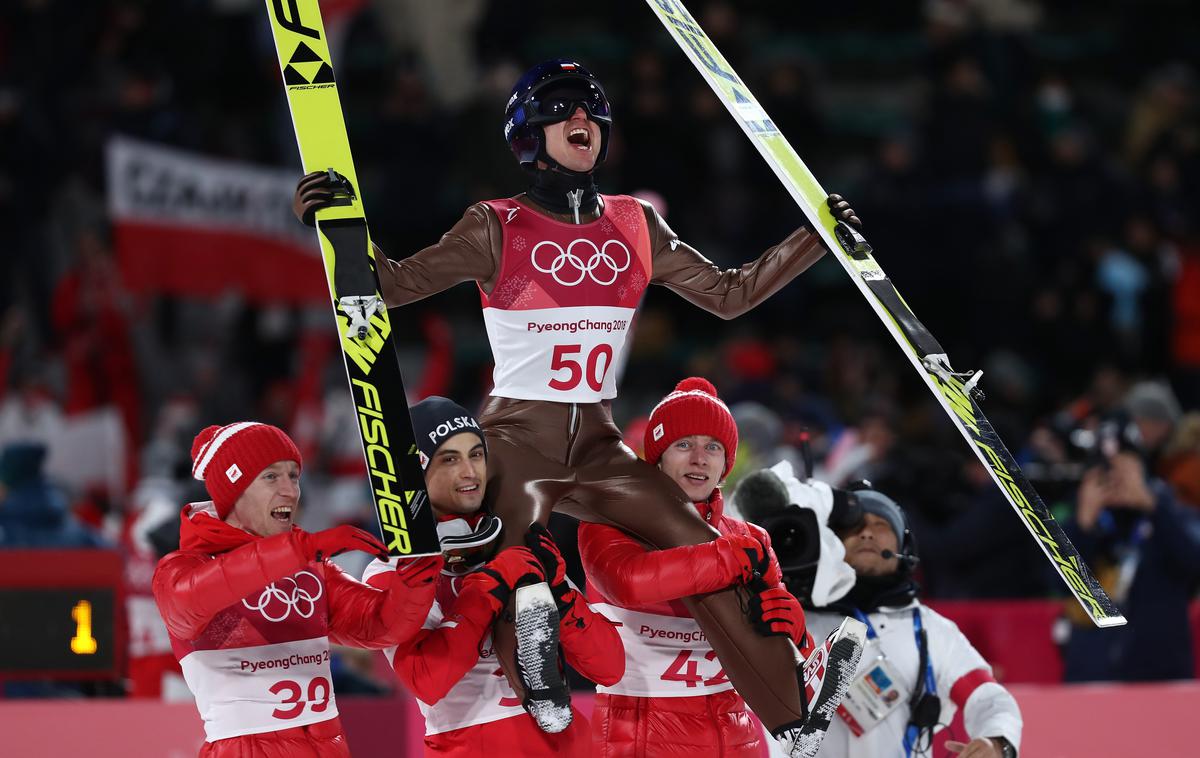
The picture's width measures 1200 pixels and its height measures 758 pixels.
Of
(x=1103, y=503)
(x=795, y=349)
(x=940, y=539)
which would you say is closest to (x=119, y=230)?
(x=795, y=349)

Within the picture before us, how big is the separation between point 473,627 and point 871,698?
4.39 ft

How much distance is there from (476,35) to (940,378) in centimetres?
807

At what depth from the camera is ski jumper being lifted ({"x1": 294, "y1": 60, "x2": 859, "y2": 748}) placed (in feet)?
15.0

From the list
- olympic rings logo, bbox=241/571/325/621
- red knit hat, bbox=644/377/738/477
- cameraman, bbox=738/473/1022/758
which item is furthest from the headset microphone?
olympic rings logo, bbox=241/571/325/621

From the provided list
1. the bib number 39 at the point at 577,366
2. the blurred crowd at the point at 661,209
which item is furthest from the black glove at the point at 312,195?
the blurred crowd at the point at 661,209

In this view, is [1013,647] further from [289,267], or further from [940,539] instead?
[289,267]

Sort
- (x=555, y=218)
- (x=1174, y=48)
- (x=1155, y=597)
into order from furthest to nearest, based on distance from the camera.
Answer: (x=1174, y=48) < (x=1155, y=597) < (x=555, y=218)

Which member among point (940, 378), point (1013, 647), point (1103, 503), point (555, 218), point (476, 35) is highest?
point (476, 35)

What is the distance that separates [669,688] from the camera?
482cm

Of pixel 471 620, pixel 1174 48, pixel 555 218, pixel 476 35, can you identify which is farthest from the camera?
pixel 1174 48

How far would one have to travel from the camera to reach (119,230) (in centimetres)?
1053

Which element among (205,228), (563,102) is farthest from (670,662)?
(205,228)

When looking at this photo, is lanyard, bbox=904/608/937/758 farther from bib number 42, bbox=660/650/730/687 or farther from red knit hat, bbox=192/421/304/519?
red knit hat, bbox=192/421/304/519

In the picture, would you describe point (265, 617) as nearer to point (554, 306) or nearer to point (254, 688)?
point (254, 688)
